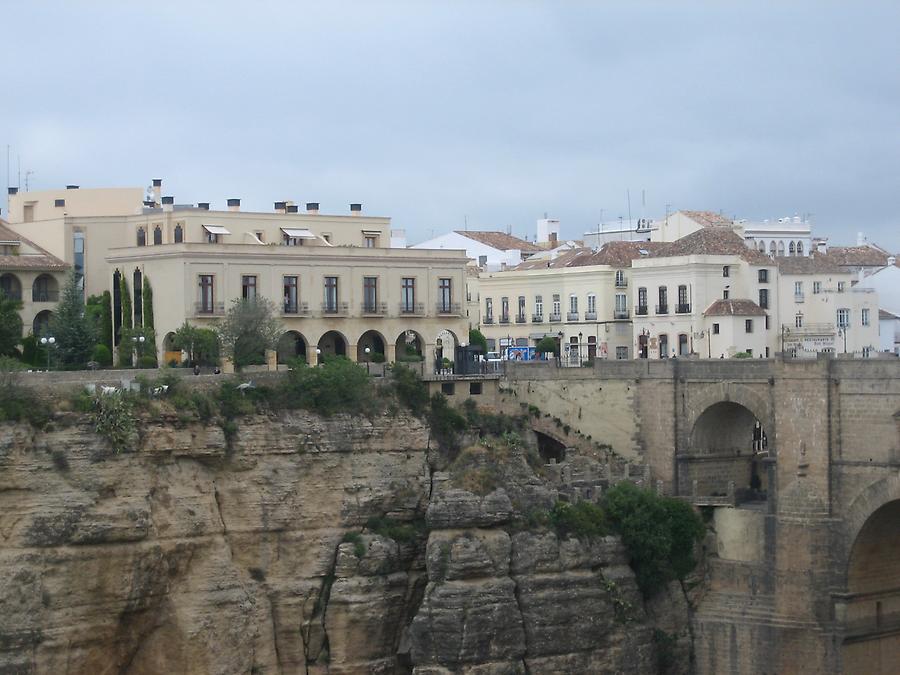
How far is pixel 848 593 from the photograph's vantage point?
2201 inches

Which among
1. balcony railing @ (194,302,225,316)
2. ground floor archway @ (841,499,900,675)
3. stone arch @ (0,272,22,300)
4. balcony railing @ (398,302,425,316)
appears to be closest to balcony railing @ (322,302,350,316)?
balcony railing @ (398,302,425,316)

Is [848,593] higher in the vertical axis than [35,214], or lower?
lower

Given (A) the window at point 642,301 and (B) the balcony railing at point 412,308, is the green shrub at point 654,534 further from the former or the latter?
(A) the window at point 642,301

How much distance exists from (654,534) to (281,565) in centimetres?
1067

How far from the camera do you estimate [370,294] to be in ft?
222

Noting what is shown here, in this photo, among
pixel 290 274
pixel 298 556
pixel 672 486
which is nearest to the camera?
pixel 298 556

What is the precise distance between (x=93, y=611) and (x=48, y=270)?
17851 mm

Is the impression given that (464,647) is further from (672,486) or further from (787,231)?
(787,231)

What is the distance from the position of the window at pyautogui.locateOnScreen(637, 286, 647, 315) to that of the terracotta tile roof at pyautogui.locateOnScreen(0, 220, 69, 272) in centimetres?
2090

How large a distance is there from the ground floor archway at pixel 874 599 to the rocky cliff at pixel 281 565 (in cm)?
571

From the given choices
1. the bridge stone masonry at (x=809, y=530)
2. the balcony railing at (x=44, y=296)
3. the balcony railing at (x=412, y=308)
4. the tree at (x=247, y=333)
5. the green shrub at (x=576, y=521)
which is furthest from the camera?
the balcony railing at (x=412, y=308)

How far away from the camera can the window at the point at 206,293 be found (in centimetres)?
6419

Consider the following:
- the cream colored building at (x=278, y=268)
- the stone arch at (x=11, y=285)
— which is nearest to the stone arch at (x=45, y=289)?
the stone arch at (x=11, y=285)

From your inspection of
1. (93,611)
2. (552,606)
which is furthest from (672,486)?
(93,611)
